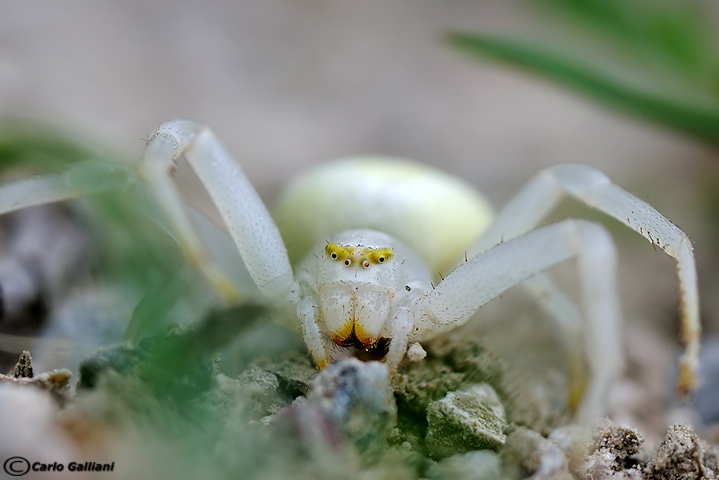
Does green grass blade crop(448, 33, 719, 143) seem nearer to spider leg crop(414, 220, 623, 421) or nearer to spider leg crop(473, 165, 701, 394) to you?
spider leg crop(473, 165, 701, 394)

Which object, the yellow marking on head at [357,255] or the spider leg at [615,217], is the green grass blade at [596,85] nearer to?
the spider leg at [615,217]

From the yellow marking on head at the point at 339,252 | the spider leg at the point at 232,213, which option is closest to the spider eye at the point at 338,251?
the yellow marking on head at the point at 339,252

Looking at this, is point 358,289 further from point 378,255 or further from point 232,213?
point 232,213

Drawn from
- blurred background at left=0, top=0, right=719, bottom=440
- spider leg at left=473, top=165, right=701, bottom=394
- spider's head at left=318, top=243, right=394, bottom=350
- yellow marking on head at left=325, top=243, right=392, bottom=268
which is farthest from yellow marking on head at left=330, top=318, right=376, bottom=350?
blurred background at left=0, top=0, right=719, bottom=440

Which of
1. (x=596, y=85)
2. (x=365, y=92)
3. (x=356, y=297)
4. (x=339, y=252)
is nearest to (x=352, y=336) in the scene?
(x=356, y=297)

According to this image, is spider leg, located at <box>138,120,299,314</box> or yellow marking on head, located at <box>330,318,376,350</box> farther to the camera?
spider leg, located at <box>138,120,299,314</box>

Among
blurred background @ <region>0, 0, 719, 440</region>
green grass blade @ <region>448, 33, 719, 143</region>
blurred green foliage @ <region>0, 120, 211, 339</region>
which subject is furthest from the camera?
blurred background @ <region>0, 0, 719, 440</region>

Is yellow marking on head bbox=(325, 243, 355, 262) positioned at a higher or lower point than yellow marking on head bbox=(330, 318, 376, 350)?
higher
